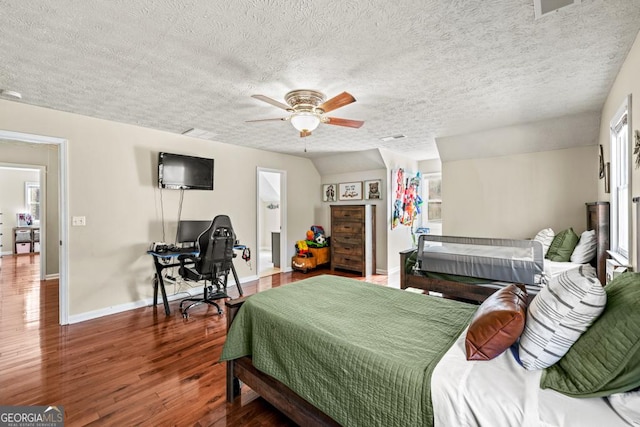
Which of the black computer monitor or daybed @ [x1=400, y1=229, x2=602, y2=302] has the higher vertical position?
the black computer monitor

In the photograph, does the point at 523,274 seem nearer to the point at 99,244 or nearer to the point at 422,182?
the point at 422,182

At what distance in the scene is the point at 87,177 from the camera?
3527 mm

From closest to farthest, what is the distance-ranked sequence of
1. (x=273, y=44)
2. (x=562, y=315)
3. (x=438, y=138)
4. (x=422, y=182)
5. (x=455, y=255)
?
(x=562, y=315)
(x=273, y=44)
(x=455, y=255)
(x=438, y=138)
(x=422, y=182)

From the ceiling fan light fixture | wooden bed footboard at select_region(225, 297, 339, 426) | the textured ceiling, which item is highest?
the textured ceiling

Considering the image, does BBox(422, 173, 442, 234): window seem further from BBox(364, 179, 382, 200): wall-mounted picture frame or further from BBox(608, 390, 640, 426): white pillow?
BBox(608, 390, 640, 426): white pillow

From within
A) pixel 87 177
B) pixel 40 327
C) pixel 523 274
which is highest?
pixel 87 177

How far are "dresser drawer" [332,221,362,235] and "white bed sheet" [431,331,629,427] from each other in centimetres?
440

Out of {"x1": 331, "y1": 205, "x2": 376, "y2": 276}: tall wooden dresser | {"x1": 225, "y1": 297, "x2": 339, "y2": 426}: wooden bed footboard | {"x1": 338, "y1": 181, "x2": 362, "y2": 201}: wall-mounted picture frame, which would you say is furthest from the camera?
{"x1": 338, "y1": 181, "x2": 362, "y2": 201}: wall-mounted picture frame

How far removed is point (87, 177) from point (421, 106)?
12.8 feet

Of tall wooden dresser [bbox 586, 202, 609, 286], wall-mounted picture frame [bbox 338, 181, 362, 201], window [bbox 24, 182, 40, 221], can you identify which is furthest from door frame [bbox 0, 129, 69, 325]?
A: window [bbox 24, 182, 40, 221]

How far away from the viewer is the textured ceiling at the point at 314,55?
1.65 meters

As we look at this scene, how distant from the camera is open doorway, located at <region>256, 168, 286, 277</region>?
19.4 feet

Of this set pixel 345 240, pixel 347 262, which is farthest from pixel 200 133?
pixel 347 262

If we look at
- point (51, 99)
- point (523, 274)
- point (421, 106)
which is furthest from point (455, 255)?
point (51, 99)
